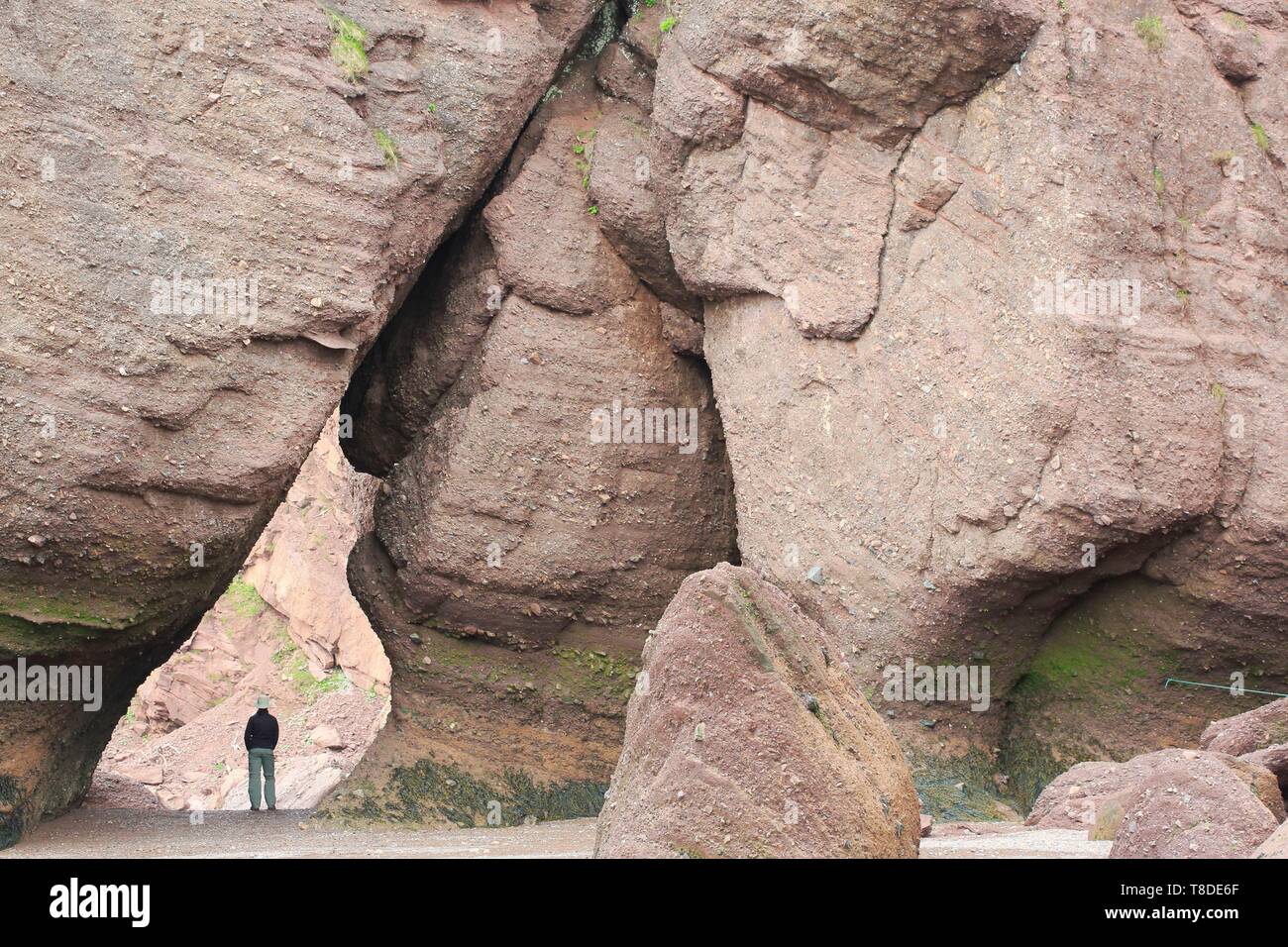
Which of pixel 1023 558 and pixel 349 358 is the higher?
pixel 349 358

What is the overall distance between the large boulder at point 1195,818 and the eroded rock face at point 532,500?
687 cm

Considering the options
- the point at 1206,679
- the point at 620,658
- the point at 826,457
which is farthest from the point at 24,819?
the point at 1206,679

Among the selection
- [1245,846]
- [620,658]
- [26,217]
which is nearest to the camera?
[1245,846]

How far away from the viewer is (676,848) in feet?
18.0

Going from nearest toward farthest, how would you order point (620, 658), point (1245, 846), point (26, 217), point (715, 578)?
point (1245, 846) → point (715, 578) → point (26, 217) → point (620, 658)

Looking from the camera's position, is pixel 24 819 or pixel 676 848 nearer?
pixel 676 848

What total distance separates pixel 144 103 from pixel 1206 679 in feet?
25.4

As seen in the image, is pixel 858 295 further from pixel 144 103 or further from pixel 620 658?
pixel 144 103

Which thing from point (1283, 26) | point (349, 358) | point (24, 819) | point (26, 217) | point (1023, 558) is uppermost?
point (1283, 26)

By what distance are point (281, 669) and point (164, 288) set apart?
1538 centimetres

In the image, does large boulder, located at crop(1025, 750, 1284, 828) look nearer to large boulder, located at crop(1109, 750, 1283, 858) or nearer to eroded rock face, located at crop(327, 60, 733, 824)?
large boulder, located at crop(1109, 750, 1283, 858)

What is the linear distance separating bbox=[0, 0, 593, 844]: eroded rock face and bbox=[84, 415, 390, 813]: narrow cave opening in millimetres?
11147

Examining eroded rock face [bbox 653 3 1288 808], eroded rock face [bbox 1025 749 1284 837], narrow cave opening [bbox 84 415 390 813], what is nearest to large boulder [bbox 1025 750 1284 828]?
eroded rock face [bbox 1025 749 1284 837]

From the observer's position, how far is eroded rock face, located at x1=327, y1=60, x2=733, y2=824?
12.4 metres
